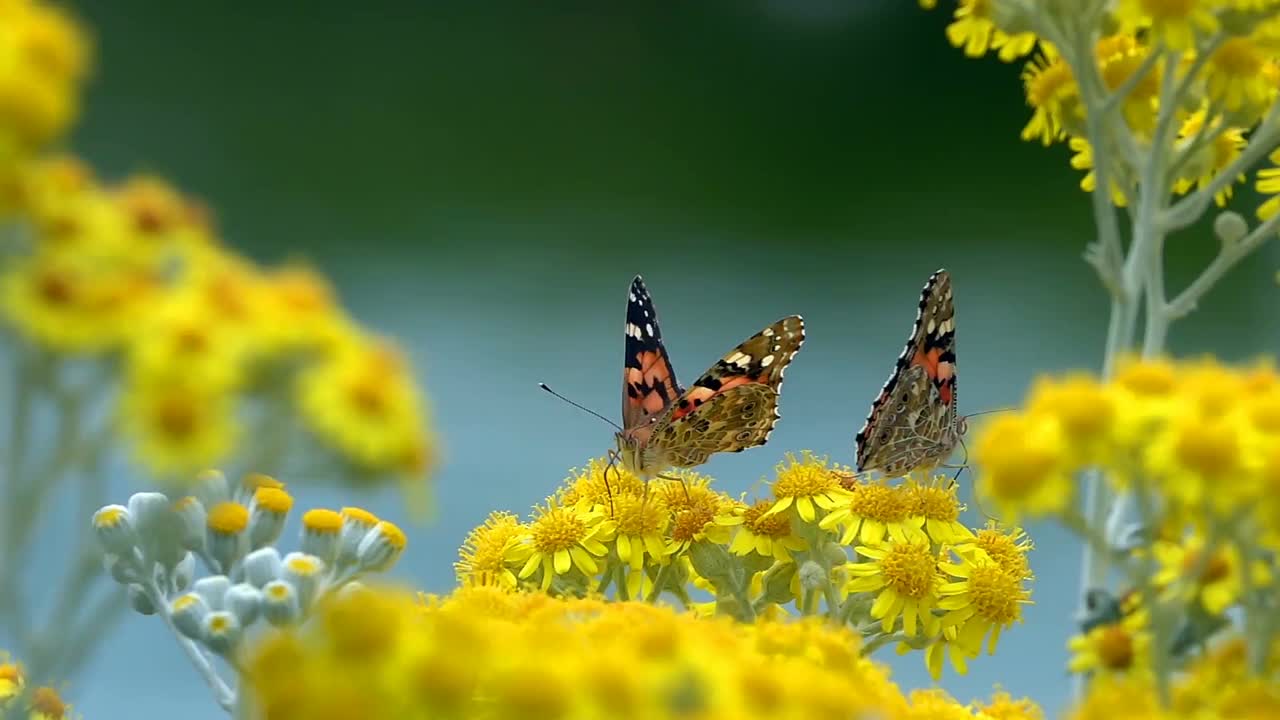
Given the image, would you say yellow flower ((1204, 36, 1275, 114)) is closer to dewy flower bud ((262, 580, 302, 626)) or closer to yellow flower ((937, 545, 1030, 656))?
yellow flower ((937, 545, 1030, 656))

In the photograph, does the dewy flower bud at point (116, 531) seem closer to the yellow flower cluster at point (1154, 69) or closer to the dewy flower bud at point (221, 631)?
the dewy flower bud at point (221, 631)

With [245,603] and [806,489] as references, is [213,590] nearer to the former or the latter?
[245,603]

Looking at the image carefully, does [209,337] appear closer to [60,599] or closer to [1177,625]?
[60,599]

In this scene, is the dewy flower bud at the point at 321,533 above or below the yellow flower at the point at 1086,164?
below

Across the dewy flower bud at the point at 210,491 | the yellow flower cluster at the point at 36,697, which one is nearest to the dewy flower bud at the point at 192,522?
the dewy flower bud at the point at 210,491

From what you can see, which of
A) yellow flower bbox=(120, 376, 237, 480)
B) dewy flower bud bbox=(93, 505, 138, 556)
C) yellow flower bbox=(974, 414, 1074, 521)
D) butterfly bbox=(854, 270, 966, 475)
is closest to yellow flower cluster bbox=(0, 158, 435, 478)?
yellow flower bbox=(120, 376, 237, 480)

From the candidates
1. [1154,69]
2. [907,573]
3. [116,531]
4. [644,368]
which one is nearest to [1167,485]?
[1154,69]
